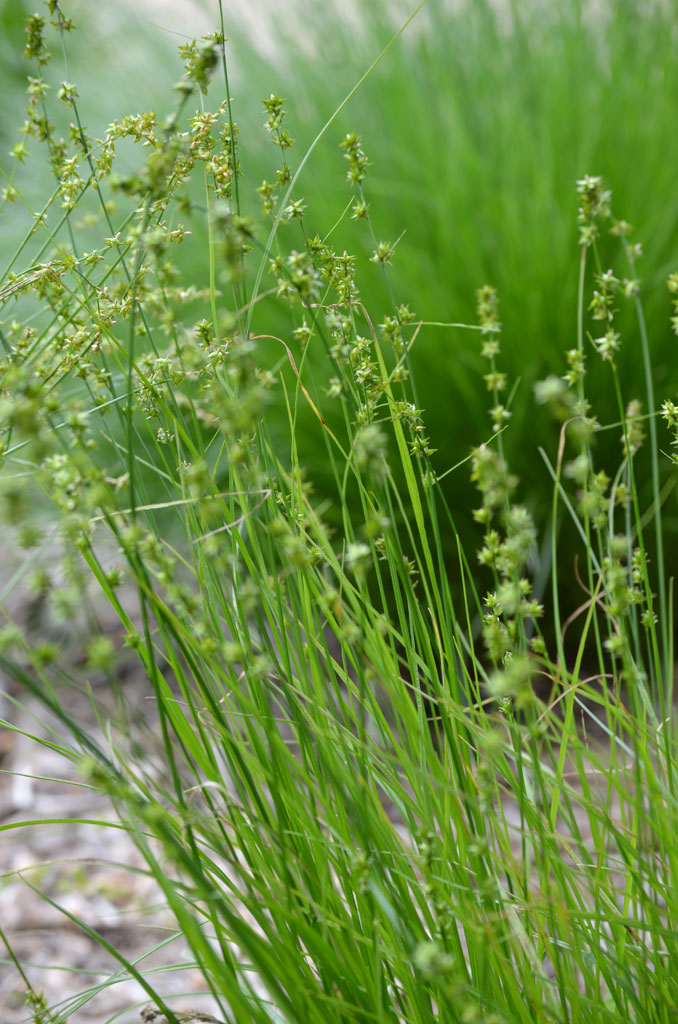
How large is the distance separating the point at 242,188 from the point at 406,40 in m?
0.78

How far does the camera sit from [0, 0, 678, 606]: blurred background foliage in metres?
2.29

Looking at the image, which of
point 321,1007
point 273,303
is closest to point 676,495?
point 273,303

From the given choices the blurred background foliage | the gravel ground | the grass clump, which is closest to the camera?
the grass clump

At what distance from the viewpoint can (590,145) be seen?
2.46 m

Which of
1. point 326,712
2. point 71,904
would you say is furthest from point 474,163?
point 71,904

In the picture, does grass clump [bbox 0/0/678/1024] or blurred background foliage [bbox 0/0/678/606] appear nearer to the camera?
grass clump [bbox 0/0/678/1024]

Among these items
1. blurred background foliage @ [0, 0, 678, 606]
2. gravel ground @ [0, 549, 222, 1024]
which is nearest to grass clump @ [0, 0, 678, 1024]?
gravel ground @ [0, 549, 222, 1024]

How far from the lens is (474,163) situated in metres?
2.48

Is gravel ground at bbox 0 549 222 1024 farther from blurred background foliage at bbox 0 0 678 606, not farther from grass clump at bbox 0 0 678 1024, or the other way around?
blurred background foliage at bbox 0 0 678 606

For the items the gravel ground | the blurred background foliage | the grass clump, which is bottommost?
the gravel ground

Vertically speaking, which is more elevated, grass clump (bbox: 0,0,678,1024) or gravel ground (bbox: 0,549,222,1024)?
grass clump (bbox: 0,0,678,1024)

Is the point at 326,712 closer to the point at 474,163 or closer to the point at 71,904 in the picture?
the point at 71,904

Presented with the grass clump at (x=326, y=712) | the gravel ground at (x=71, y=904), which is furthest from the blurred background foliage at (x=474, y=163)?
the grass clump at (x=326, y=712)

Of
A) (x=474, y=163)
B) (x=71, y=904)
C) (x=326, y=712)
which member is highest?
(x=474, y=163)
